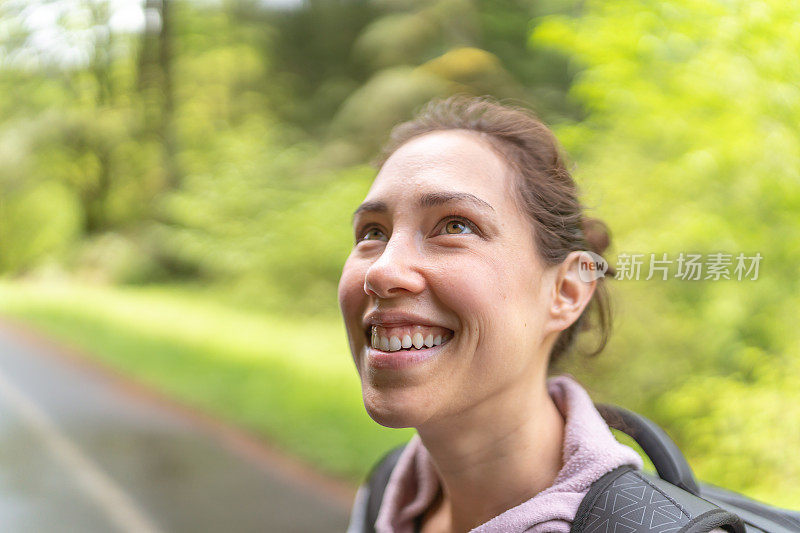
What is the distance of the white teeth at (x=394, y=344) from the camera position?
56 centimetres

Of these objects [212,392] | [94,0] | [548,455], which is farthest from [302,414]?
[548,455]

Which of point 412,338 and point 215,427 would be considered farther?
point 215,427

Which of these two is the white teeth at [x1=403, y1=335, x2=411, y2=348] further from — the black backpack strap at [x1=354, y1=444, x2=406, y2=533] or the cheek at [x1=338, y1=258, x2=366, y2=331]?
the black backpack strap at [x1=354, y1=444, x2=406, y2=533]

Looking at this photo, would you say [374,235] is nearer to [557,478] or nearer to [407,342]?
[407,342]

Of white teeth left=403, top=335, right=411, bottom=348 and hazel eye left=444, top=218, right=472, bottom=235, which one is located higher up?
hazel eye left=444, top=218, right=472, bottom=235

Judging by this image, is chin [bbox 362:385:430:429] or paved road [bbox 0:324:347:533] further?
paved road [bbox 0:324:347:533]

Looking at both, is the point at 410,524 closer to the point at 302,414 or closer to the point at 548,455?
the point at 548,455

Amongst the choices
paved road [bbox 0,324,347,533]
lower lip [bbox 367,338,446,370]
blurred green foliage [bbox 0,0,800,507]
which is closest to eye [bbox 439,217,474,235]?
lower lip [bbox 367,338,446,370]

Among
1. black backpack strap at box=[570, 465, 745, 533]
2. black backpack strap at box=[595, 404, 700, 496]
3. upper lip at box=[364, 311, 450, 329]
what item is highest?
upper lip at box=[364, 311, 450, 329]

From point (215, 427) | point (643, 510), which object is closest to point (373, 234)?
point (643, 510)

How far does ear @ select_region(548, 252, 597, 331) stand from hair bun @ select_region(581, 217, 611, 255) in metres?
0.06

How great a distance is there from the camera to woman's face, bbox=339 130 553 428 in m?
0.55

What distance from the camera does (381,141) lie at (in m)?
0.87

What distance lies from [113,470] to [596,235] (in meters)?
1.90
